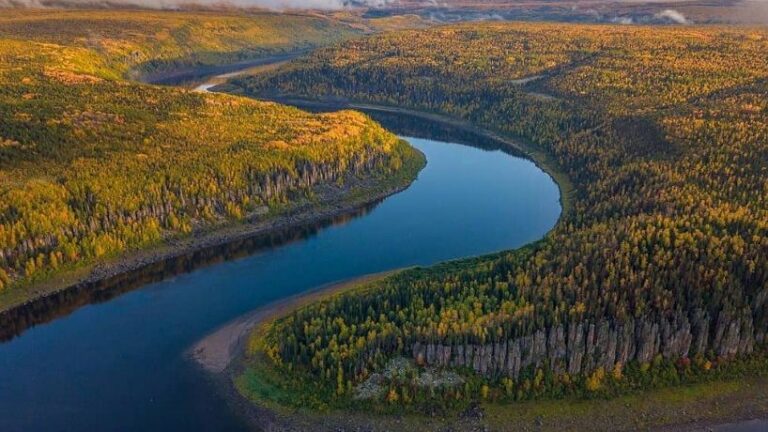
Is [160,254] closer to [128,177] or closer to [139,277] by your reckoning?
[139,277]

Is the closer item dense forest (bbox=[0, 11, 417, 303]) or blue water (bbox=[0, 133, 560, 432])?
blue water (bbox=[0, 133, 560, 432])

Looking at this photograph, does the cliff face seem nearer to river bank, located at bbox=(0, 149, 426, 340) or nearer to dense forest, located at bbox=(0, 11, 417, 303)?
river bank, located at bbox=(0, 149, 426, 340)

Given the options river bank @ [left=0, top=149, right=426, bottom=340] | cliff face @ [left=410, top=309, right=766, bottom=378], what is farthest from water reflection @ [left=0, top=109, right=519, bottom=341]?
cliff face @ [left=410, top=309, right=766, bottom=378]

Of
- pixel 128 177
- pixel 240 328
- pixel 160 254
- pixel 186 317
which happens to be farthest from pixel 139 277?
pixel 128 177

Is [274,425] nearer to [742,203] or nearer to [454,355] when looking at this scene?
[454,355]

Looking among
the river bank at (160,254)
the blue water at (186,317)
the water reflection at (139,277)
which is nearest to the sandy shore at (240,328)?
the blue water at (186,317)

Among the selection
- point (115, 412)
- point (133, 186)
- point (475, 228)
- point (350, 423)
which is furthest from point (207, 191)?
point (350, 423)
